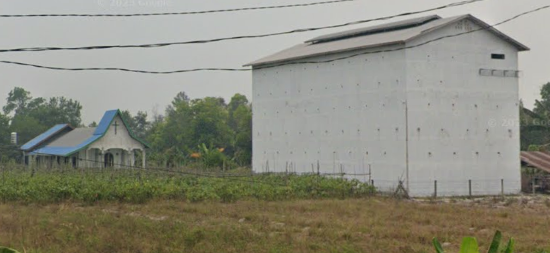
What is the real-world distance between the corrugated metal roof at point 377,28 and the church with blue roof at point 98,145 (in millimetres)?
14311

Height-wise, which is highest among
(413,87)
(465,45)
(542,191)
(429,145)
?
(465,45)

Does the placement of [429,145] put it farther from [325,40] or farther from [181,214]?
[181,214]

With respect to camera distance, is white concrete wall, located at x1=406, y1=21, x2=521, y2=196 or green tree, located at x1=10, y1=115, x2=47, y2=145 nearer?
white concrete wall, located at x1=406, y1=21, x2=521, y2=196

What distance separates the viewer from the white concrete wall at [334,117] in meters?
29.2

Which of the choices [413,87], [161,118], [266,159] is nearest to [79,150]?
[266,159]

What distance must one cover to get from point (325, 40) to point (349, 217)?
797 inches

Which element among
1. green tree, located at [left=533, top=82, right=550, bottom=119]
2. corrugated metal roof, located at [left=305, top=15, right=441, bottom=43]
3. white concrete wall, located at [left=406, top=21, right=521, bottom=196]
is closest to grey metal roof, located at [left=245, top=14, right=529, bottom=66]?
corrugated metal roof, located at [left=305, top=15, right=441, bottom=43]

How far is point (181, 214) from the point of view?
19.5 meters

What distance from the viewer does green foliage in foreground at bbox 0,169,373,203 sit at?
22.6 m

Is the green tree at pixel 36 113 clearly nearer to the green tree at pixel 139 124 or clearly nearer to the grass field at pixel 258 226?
the green tree at pixel 139 124

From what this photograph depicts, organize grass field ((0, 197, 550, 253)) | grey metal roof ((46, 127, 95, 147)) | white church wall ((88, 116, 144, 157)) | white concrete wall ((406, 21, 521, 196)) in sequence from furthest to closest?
grey metal roof ((46, 127, 95, 147)), white church wall ((88, 116, 144, 157)), white concrete wall ((406, 21, 521, 196)), grass field ((0, 197, 550, 253))

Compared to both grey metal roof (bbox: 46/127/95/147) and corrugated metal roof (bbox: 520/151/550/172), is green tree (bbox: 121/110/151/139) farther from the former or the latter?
corrugated metal roof (bbox: 520/151/550/172)

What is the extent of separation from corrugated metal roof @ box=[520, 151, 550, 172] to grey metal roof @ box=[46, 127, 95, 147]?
27.7m

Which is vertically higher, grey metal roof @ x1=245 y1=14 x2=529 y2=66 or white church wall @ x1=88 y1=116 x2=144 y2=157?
grey metal roof @ x1=245 y1=14 x2=529 y2=66
